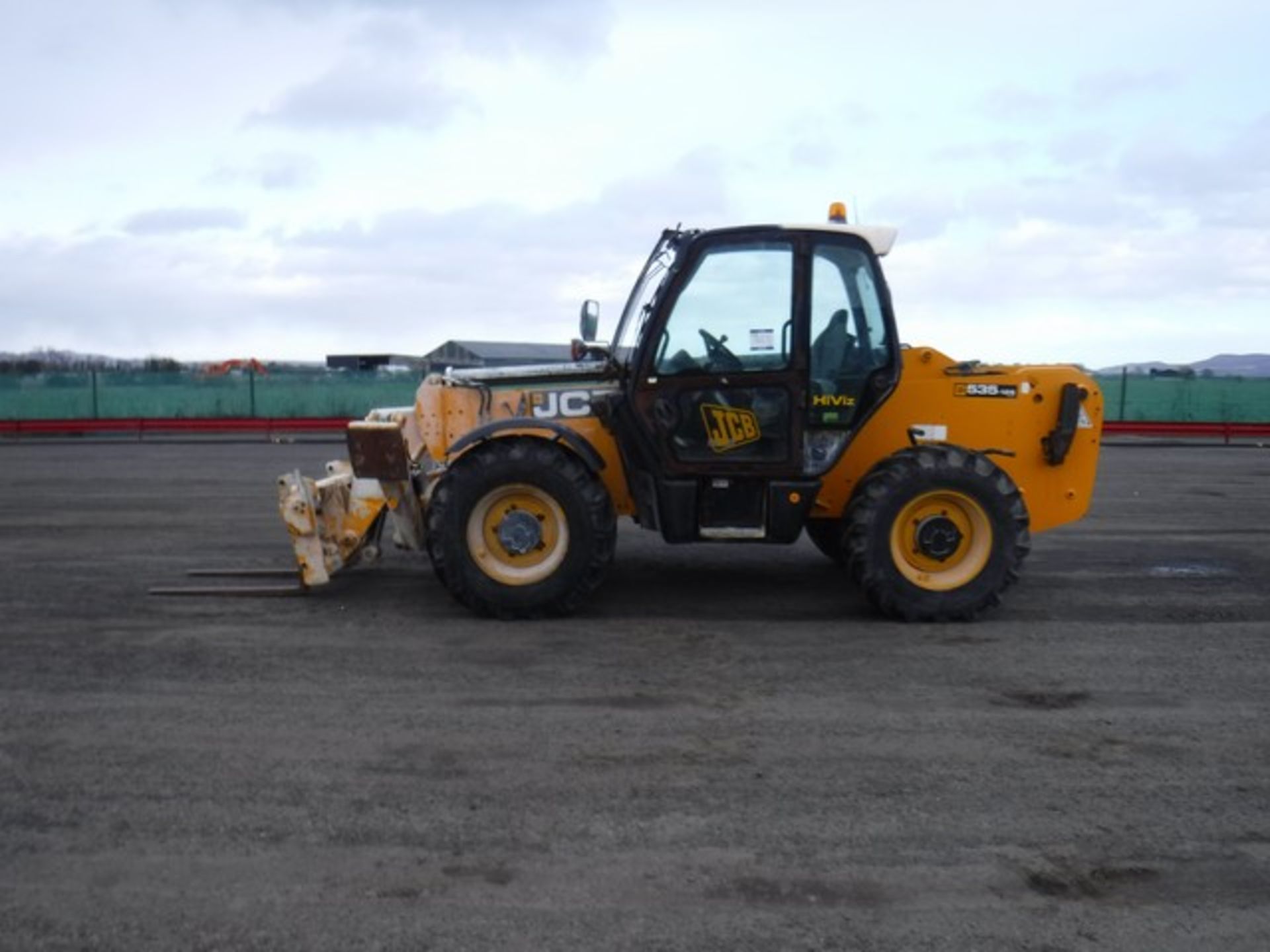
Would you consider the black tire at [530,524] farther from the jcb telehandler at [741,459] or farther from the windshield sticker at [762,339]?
the windshield sticker at [762,339]

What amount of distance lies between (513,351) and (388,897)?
37700 millimetres

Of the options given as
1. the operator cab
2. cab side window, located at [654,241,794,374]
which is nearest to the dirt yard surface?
the operator cab

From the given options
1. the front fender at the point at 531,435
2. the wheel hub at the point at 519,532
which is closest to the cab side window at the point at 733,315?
the front fender at the point at 531,435

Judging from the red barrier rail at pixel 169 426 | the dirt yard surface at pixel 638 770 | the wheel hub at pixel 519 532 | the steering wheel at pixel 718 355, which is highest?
the steering wheel at pixel 718 355

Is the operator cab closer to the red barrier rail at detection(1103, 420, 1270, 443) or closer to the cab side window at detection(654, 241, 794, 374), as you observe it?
the cab side window at detection(654, 241, 794, 374)

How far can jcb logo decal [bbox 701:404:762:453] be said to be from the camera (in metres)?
7.73

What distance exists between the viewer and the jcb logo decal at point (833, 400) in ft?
25.5

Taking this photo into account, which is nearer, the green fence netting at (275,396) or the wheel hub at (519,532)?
the wheel hub at (519,532)

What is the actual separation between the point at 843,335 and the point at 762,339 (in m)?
0.55

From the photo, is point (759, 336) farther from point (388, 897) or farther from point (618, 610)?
point (388, 897)

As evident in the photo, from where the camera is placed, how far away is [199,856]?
14.0 ft

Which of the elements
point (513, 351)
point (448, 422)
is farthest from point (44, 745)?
point (513, 351)

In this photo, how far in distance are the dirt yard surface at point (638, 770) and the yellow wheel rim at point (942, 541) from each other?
35cm

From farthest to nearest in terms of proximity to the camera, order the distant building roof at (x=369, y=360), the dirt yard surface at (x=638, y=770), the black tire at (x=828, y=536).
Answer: the distant building roof at (x=369, y=360) < the black tire at (x=828, y=536) < the dirt yard surface at (x=638, y=770)
